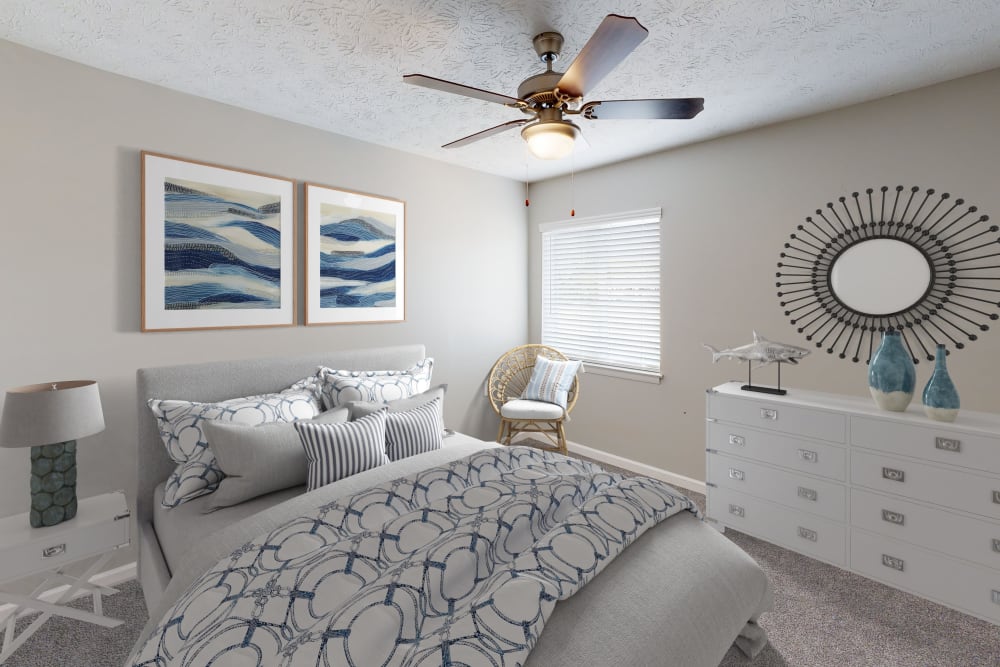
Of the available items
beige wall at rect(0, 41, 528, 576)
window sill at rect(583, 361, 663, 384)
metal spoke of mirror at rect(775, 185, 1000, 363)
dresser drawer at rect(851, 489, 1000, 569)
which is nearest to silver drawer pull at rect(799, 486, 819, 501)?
dresser drawer at rect(851, 489, 1000, 569)

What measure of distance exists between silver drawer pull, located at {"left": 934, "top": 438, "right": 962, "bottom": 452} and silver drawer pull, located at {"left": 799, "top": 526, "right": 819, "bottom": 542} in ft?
2.41

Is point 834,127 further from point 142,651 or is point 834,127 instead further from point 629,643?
point 142,651

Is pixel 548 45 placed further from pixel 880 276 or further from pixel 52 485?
pixel 52 485

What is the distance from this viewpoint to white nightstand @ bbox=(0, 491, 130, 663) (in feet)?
6.14

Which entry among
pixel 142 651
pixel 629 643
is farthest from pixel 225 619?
pixel 629 643

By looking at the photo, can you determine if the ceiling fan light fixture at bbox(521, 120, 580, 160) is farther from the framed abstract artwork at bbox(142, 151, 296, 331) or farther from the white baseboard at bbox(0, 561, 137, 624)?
the white baseboard at bbox(0, 561, 137, 624)

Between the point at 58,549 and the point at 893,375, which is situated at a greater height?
the point at 893,375

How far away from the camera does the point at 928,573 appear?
7.21ft

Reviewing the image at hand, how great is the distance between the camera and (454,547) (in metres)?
1.36

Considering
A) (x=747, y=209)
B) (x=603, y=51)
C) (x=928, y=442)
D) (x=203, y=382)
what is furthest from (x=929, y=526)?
(x=203, y=382)

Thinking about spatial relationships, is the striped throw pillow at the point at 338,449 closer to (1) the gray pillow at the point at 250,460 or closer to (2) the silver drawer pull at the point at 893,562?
(1) the gray pillow at the point at 250,460

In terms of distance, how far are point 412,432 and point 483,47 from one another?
191 cm

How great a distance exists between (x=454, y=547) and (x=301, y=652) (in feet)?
1.44

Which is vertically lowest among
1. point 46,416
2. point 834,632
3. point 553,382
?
point 834,632
